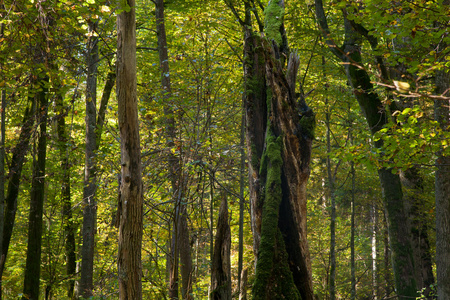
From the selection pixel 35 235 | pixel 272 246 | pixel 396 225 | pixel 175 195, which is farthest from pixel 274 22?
pixel 35 235

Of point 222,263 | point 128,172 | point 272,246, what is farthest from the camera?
point 222,263

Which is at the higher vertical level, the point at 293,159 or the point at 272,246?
the point at 293,159

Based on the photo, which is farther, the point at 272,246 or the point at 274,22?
the point at 274,22

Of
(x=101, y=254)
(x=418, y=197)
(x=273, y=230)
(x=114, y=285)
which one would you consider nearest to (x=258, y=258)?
(x=273, y=230)

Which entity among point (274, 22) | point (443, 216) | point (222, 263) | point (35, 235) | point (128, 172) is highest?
point (274, 22)

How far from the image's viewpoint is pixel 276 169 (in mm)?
5035

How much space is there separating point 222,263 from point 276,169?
153 centimetres

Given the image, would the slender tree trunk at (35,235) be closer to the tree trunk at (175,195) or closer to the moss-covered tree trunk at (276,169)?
the tree trunk at (175,195)

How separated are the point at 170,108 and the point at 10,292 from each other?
40.0 ft

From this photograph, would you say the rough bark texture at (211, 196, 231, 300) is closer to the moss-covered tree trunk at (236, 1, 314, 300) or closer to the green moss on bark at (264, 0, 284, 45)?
the moss-covered tree trunk at (236, 1, 314, 300)

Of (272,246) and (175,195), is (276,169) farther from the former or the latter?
(175,195)

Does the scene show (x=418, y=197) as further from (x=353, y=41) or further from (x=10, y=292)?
(x=10, y=292)

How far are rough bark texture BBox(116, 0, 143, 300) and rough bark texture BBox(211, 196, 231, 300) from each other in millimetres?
1023

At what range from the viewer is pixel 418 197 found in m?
10.6
